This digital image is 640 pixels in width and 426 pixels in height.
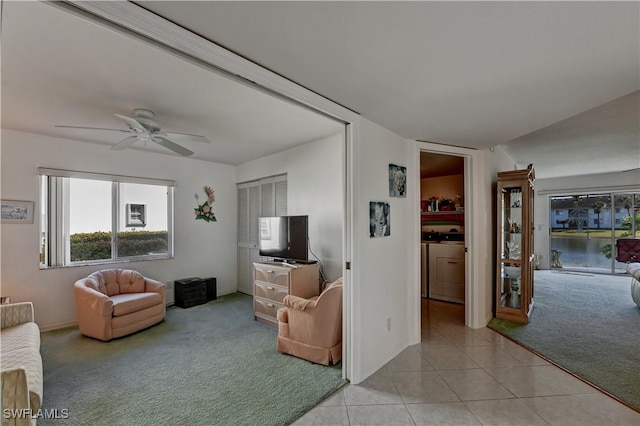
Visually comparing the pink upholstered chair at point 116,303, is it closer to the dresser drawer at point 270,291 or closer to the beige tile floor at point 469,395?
the dresser drawer at point 270,291

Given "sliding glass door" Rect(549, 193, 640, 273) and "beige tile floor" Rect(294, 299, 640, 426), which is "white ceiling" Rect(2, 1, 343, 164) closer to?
"beige tile floor" Rect(294, 299, 640, 426)

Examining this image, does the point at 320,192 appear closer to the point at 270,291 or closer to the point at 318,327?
the point at 270,291

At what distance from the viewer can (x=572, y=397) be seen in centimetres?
217

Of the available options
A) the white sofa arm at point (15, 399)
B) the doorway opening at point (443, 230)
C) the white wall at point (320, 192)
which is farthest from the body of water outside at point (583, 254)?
the white sofa arm at point (15, 399)

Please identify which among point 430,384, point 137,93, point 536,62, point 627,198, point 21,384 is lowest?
point 430,384

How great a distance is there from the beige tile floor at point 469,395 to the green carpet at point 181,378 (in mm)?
266

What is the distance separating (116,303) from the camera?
3.31 meters

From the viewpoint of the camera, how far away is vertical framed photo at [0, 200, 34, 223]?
3475 millimetres

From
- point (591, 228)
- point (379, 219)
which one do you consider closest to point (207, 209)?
point (379, 219)

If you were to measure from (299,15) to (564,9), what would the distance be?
47.6 inches

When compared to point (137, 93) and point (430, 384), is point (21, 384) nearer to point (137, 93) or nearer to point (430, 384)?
point (137, 93)

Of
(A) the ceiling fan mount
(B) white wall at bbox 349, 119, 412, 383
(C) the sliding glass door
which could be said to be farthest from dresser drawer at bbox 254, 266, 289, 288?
(C) the sliding glass door

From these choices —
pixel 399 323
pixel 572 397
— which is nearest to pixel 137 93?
pixel 399 323

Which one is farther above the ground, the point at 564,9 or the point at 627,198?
the point at 564,9
